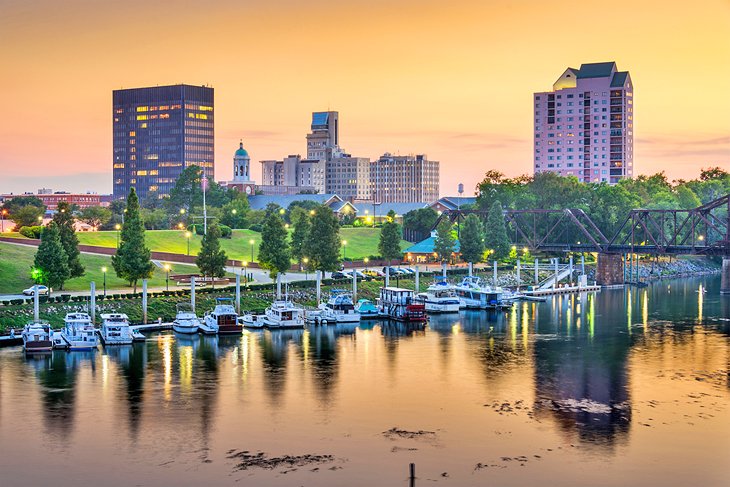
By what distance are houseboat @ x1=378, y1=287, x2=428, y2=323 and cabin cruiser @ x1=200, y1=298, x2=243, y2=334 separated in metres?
22.8

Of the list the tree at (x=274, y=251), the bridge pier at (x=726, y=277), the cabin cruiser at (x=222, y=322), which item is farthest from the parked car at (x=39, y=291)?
the bridge pier at (x=726, y=277)

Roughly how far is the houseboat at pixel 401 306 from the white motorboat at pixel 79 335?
4025 centimetres

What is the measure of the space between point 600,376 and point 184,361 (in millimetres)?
38164

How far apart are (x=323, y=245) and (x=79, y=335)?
50920 millimetres

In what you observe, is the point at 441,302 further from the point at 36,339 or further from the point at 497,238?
the point at 36,339

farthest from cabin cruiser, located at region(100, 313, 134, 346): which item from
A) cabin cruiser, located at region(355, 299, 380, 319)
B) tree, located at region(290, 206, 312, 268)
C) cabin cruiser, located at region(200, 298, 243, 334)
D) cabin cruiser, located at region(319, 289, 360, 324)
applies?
tree, located at region(290, 206, 312, 268)

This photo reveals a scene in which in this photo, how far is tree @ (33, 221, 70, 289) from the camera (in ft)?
375

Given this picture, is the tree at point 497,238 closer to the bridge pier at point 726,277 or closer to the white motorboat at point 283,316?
the bridge pier at point 726,277

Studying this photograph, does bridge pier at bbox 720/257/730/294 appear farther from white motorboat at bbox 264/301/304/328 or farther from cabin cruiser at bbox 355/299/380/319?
white motorboat at bbox 264/301/304/328

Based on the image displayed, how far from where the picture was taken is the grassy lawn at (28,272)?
120m

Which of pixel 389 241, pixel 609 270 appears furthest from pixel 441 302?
pixel 609 270

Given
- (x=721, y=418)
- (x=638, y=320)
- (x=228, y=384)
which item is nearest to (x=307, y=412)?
(x=228, y=384)

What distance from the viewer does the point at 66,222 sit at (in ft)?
424

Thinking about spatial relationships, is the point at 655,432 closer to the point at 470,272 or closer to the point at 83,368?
the point at 83,368
